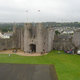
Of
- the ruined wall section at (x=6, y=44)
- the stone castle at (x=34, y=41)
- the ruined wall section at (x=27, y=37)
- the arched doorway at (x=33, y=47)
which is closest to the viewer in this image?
the stone castle at (x=34, y=41)

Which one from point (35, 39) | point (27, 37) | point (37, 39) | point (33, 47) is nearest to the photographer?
point (37, 39)

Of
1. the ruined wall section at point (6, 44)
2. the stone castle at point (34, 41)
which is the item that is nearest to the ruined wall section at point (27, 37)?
the stone castle at point (34, 41)

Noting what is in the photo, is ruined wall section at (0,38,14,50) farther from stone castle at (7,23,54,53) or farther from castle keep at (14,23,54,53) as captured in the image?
castle keep at (14,23,54,53)

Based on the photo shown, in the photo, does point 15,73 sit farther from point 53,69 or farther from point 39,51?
point 39,51

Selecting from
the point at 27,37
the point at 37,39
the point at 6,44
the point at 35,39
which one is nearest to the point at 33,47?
the point at 35,39

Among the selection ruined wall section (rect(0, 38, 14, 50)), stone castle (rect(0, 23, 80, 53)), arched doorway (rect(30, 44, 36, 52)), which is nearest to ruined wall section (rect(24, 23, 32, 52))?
stone castle (rect(0, 23, 80, 53))

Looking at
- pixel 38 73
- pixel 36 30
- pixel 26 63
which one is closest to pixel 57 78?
pixel 38 73

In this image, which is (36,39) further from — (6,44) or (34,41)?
(6,44)

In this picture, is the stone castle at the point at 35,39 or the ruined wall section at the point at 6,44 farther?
the ruined wall section at the point at 6,44

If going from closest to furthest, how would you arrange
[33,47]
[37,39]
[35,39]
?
1. [37,39]
2. [35,39]
3. [33,47]

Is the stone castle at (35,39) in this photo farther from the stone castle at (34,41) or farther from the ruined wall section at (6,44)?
the ruined wall section at (6,44)

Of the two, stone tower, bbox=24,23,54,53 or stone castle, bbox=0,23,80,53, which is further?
stone castle, bbox=0,23,80,53

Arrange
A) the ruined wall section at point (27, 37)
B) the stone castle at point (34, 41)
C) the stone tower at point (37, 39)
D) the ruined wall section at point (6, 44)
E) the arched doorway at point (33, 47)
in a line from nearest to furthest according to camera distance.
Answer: the stone tower at point (37, 39) < the stone castle at point (34, 41) < the ruined wall section at point (27, 37) < the arched doorway at point (33, 47) < the ruined wall section at point (6, 44)

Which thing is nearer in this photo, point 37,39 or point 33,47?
point 37,39
